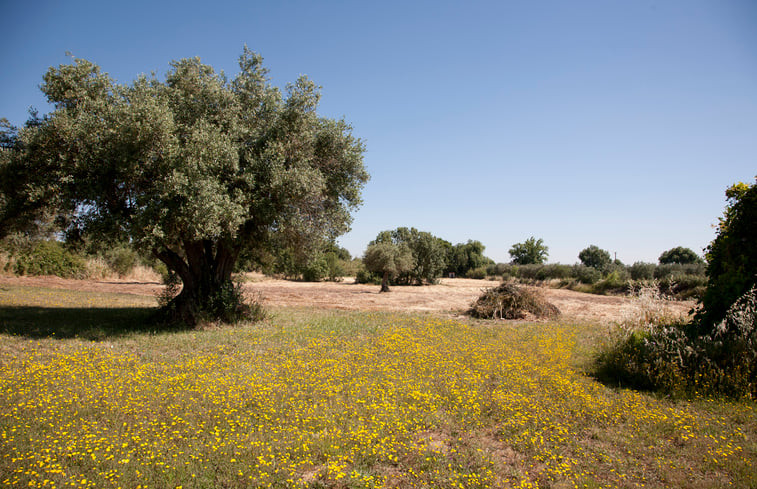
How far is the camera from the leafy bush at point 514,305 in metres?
18.5

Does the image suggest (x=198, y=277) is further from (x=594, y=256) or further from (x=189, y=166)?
(x=594, y=256)

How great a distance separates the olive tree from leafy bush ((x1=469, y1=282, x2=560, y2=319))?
28.5ft

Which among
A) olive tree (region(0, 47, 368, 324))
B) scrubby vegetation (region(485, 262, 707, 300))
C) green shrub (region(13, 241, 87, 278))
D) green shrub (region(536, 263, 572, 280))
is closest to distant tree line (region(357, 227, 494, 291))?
scrubby vegetation (region(485, 262, 707, 300))

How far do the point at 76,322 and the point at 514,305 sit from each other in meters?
17.8

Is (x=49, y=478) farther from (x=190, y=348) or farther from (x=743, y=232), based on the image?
(x=743, y=232)

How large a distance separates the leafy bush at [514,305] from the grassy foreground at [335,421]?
26.3 feet

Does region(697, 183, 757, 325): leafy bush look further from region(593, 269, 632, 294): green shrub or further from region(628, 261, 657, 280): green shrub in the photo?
region(628, 261, 657, 280): green shrub

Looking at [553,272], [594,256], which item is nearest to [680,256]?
[594,256]

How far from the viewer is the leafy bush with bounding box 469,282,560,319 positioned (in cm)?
1847

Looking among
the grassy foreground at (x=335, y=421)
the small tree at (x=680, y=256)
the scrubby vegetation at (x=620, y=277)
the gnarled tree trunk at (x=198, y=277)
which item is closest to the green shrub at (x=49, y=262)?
the gnarled tree trunk at (x=198, y=277)

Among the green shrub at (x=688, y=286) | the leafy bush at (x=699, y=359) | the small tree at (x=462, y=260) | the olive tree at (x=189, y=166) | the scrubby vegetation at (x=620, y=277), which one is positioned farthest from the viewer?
the small tree at (x=462, y=260)

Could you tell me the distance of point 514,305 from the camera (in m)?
18.7

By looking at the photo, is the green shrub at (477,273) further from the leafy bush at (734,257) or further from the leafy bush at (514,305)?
the leafy bush at (734,257)

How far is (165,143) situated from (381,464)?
9.94 meters
